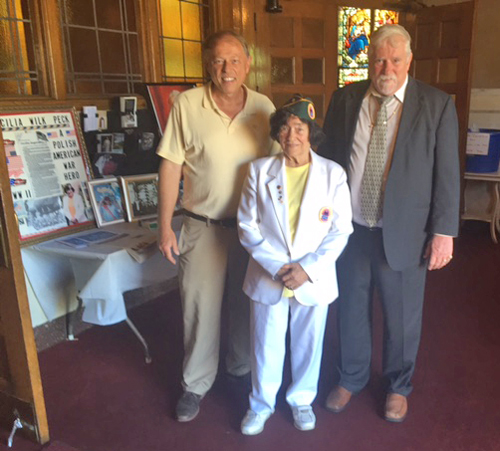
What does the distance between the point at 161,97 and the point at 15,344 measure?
6.02 feet

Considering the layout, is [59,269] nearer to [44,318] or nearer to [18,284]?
[44,318]

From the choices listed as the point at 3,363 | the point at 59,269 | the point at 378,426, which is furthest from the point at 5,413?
the point at 378,426

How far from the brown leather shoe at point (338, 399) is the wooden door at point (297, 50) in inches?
106

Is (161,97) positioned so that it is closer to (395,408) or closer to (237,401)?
(237,401)

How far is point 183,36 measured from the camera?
3834 mm

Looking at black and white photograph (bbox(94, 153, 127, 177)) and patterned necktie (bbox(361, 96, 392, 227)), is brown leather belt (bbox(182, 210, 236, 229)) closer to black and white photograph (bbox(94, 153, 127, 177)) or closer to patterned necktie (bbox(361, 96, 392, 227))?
patterned necktie (bbox(361, 96, 392, 227))

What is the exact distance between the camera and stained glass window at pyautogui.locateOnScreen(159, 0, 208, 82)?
368cm

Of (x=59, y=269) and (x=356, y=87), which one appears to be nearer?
(x=356, y=87)

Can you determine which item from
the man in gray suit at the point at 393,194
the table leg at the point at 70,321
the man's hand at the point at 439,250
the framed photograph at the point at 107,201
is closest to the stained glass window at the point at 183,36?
the framed photograph at the point at 107,201

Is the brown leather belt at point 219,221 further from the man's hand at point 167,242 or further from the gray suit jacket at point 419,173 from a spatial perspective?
the gray suit jacket at point 419,173

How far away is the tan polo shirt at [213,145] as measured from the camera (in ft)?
6.74

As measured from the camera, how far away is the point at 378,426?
2193mm

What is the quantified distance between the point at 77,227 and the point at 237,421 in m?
1.41

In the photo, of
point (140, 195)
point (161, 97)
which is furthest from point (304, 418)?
point (161, 97)
